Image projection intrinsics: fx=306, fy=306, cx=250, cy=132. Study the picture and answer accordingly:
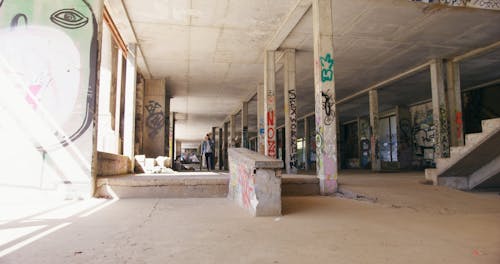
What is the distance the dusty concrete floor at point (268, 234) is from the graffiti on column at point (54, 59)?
70.8 inches

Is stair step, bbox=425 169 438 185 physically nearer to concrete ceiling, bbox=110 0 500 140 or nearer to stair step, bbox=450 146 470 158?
stair step, bbox=450 146 470 158

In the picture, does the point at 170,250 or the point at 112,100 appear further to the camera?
the point at 112,100

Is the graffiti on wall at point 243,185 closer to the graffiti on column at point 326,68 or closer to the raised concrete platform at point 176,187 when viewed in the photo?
the raised concrete platform at point 176,187

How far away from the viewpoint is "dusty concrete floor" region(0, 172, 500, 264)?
2.51 m

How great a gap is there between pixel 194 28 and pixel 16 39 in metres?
5.10

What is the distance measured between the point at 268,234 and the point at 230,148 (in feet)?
12.3

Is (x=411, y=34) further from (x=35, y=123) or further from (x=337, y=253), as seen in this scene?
(x=35, y=123)

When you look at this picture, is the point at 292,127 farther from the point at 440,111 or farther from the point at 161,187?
the point at 161,187

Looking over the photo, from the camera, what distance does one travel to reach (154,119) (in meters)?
14.9

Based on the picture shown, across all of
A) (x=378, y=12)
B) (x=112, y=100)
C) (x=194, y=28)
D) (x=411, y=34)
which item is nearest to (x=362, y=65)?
(x=411, y=34)

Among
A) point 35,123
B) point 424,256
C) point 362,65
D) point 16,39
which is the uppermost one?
point 362,65

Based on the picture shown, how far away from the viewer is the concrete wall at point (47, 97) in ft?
18.4

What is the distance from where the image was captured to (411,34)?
34.0 feet

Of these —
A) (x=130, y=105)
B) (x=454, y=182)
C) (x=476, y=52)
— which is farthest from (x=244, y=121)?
(x=454, y=182)
